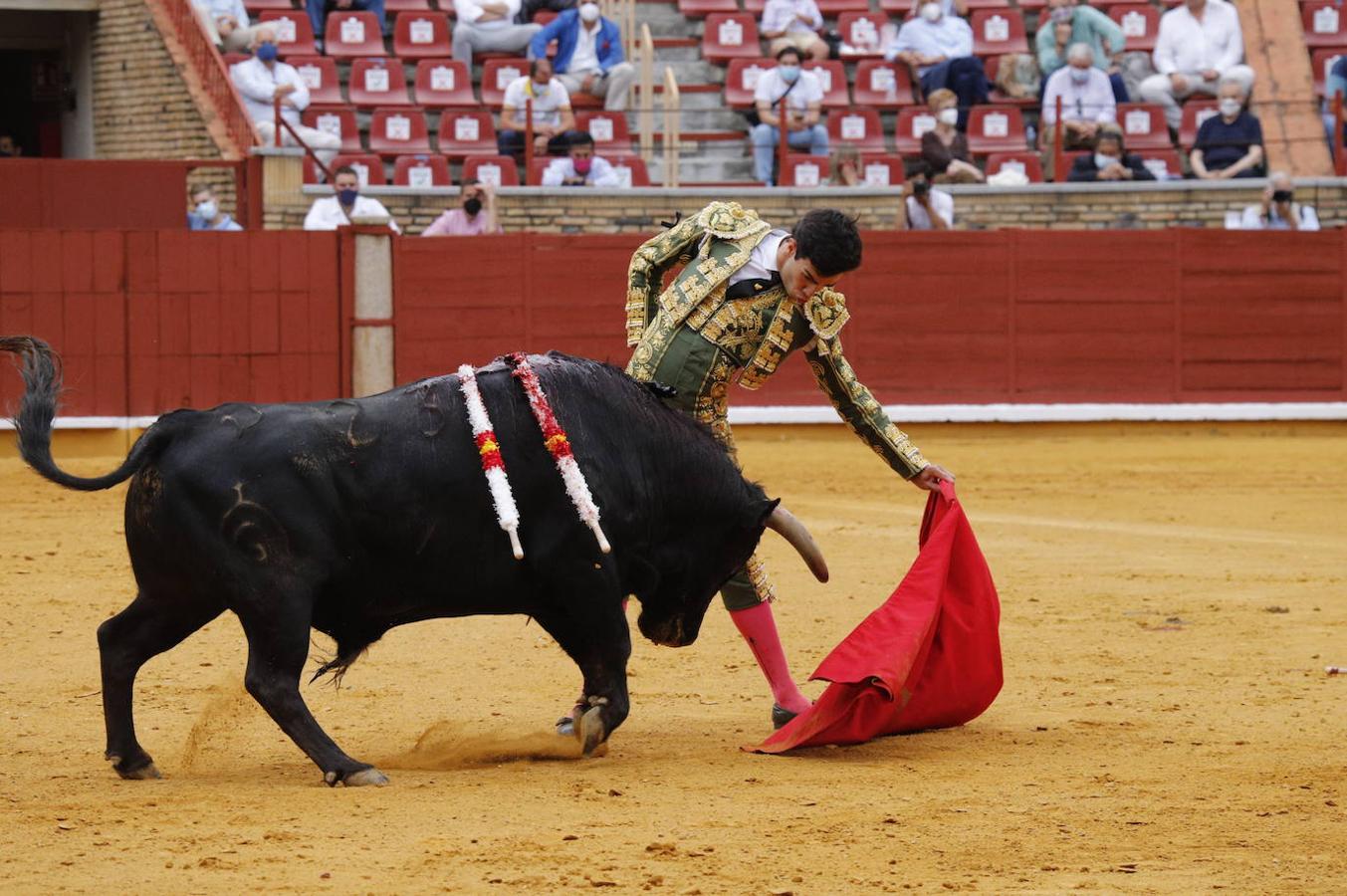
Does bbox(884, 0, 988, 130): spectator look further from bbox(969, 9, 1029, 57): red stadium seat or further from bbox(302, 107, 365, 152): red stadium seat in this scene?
bbox(302, 107, 365, 152): red stadium seat

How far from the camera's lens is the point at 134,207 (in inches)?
476

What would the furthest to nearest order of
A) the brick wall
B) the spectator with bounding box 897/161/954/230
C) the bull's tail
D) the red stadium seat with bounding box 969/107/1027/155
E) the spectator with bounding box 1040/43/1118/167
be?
the red stadium seat with bounding box 969/107/1027/155
the spectator with bounding box 1040/43/1118/167
the brick wall
the spectator with bounding box 897/161/954/230
the bull's tail

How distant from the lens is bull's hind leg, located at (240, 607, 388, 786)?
12.7ft

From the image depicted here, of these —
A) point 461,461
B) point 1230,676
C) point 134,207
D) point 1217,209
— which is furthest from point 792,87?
point 461,461

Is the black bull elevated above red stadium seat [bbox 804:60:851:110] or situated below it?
below

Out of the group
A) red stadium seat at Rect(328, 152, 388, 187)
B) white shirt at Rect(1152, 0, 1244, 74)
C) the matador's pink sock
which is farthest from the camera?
white shirt at Rect(1152, 0, 1244, 74)

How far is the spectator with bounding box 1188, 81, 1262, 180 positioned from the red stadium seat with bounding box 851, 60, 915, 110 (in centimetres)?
211

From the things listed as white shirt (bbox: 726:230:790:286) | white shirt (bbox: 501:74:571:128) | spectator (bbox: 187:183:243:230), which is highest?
white shirt (bbox: 501:74:571:128)

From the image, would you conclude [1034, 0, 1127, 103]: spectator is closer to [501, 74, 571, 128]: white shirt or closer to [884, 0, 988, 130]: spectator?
[884, 0, 988, 130]: spectator

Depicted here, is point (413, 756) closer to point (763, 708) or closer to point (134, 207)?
point (763, 708)

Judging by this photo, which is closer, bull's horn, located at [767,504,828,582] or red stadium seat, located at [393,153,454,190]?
bull's horn, located at [767,504,828,582]

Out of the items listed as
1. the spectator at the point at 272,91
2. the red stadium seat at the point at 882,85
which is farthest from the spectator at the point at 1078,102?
the spectator at the point at 272,91

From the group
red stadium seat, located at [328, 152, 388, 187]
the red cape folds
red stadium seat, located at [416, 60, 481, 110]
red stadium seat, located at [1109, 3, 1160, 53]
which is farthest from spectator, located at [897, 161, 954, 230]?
the red cape folds

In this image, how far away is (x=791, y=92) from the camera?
533 inches
